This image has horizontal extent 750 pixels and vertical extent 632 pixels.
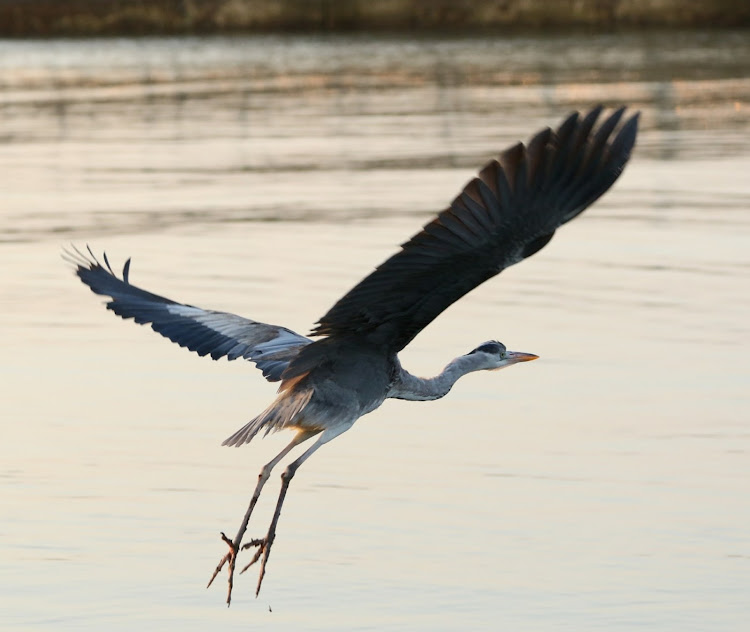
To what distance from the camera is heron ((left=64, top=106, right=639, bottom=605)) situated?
638 centimetres

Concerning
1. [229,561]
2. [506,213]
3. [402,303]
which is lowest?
[229,561]

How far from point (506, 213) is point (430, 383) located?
216 cm

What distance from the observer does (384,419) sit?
10.6 metres

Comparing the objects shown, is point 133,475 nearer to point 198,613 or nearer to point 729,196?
point 198,613

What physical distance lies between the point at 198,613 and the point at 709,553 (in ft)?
6.97

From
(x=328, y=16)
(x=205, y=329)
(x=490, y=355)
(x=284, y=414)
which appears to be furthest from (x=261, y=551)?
(x=328, y=16)

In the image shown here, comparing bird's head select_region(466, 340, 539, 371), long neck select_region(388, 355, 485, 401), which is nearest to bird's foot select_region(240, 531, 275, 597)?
long neck select_region(388, 355, 485, 401)

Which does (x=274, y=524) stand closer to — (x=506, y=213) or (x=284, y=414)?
(x=284, y=414)

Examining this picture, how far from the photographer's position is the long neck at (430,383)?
27.6ft

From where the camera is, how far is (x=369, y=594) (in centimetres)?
752

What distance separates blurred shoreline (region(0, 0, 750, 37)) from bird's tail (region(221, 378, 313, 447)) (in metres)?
50.6

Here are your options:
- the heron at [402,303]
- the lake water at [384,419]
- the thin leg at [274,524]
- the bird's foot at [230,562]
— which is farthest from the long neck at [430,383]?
the bird's foot at [230,562]

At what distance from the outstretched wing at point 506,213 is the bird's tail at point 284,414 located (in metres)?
0.90

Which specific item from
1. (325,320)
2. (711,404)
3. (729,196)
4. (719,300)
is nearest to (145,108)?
(729,196)
